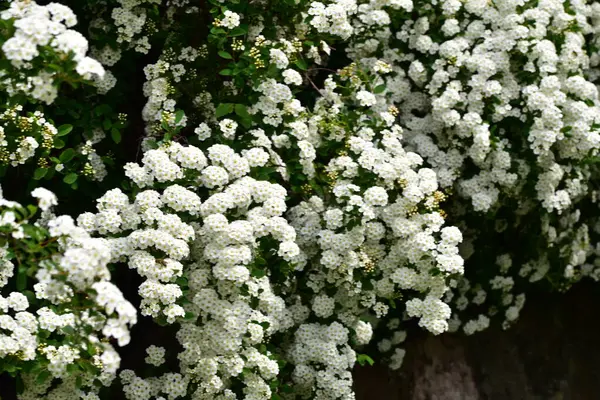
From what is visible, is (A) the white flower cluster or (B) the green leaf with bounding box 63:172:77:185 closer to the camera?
(A) the white flower cluster

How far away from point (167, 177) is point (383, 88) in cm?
161

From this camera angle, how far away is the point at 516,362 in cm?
684

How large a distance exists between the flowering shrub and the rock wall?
0.67ft

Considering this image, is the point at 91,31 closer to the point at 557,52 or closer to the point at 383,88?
the point at 383,88

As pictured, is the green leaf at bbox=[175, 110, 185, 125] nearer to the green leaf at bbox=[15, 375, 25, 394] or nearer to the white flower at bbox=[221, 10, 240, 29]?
the white flower at bbox=[221, 10, 240, 29]

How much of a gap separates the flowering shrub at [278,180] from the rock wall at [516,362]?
0.67ft

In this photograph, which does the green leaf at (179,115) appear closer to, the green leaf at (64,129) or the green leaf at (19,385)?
the green leaf at (64,129)

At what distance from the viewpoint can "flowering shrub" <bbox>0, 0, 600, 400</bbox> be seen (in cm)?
438

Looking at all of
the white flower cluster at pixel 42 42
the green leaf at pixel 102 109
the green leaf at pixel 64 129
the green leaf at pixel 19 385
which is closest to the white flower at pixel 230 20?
the green leaf at pixel 102 109

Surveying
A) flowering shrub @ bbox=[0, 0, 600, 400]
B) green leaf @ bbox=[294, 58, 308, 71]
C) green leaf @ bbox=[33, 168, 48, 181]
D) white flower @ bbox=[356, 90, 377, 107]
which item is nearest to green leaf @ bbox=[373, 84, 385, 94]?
flowering shrub @ bbox=[0, 0, 600, 400]

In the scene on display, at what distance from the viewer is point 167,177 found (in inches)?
Answer: 184

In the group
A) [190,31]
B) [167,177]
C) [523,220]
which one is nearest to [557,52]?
[523,220]

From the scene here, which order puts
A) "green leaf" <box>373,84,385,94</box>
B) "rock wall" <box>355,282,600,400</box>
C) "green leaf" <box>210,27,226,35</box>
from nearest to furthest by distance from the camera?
"green leaf" <box>210,27,226,35</box>, "green leaf" <box>373,84,385,94</box>, "rock wall" <box>355,282,600,400</box>

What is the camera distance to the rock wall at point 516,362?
628 cm
